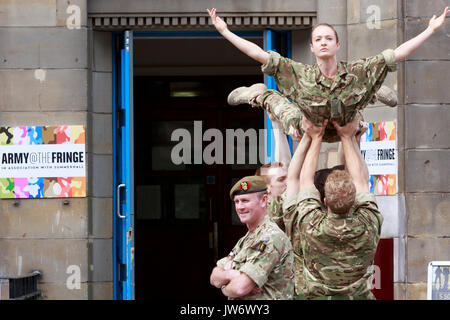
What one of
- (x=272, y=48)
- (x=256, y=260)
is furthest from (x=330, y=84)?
(x=272, y=48)

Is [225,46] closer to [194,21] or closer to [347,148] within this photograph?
[194,21]

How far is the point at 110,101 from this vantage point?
1239 cm

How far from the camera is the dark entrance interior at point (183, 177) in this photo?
15.6 meters

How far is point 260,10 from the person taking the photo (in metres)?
12.1

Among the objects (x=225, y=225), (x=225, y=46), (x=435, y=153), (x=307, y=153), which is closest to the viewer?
(x=307, y=153)

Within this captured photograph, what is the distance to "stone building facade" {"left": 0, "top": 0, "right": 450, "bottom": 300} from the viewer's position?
11578 mm

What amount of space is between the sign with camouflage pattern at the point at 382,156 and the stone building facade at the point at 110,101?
0.27ft

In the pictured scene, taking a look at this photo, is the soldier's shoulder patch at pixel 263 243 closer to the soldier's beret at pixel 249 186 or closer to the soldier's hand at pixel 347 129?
the soldier's beret at pixel 249 186

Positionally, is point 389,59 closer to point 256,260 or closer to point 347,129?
point 347,129

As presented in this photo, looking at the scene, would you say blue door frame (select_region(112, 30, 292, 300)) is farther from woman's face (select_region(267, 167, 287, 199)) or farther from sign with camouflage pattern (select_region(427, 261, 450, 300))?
woman's face (select_region(267, 167, 287, 199))

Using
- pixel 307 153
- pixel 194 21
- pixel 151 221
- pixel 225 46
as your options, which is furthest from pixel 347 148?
pixel 151 221

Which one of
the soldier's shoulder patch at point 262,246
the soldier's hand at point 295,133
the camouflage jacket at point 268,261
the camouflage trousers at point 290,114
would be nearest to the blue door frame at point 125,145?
the camouflage trousers at point 290,114

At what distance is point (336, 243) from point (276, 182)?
1.49 metres

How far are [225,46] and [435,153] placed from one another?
4.16 metres
